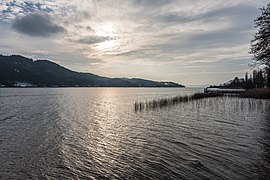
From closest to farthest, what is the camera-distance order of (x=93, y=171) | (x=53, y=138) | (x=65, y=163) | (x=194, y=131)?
(x=93, y=171) < (x=65, y=163) < (x=53, y=138) < (x=194, y=131)

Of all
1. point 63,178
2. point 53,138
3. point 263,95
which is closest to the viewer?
point 63,178

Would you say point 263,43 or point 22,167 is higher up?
point 263,43

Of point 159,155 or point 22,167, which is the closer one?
point 22,167

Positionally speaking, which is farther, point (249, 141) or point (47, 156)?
point (249, 141)

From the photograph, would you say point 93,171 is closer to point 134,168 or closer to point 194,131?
point 134,168

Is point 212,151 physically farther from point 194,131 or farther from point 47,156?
point 47,156

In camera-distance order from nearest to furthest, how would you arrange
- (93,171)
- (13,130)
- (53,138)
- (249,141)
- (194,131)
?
(93,171), (249,141), (53,138), (194,131), (13,130)

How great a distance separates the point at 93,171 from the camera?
11.3 m

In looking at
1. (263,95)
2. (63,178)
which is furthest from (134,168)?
(263,95)

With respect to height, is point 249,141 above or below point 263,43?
below

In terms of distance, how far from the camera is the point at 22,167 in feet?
39.2

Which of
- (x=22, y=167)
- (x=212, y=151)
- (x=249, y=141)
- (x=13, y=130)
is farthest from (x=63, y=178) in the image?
(x=13, y=130)

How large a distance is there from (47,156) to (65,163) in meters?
1.92

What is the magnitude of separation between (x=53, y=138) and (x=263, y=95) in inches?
2120
